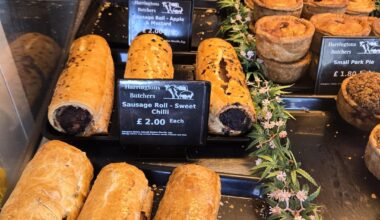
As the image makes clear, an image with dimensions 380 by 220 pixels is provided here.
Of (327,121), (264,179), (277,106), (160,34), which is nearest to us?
(264,179)

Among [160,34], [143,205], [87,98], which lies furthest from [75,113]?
[160,34]

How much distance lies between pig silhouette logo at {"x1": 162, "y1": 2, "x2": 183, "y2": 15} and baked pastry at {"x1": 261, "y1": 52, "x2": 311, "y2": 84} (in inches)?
23.0

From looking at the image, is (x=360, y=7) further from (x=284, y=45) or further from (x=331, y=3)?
(x=284, y=45)

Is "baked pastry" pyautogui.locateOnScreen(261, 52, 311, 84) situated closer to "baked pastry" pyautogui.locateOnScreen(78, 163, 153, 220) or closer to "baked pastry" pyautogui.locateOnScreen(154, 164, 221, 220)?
"baked pastry" pyautogui.locateOnScreen(154, 164, 221, 220)

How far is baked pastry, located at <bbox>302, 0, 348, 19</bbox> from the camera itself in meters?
2.73

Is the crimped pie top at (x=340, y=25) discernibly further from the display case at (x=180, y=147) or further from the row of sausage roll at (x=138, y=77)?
the row of sausage roll at (x=138, y=77)

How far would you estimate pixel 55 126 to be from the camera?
2076 mm

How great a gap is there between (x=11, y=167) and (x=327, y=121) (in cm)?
168

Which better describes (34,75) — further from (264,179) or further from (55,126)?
(264,179)

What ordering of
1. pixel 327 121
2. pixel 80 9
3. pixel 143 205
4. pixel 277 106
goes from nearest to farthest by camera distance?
pixel 143 205 → pixel 277 106 → pixel 327 121 → pixel 80 9

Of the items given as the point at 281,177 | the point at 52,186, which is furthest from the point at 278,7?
the point at 52,186

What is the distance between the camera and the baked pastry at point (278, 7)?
267cm

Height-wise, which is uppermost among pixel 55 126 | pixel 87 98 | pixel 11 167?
pixel 87 98

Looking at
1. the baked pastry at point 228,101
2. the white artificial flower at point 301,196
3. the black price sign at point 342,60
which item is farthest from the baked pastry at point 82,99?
the black price sign at point 342,60
